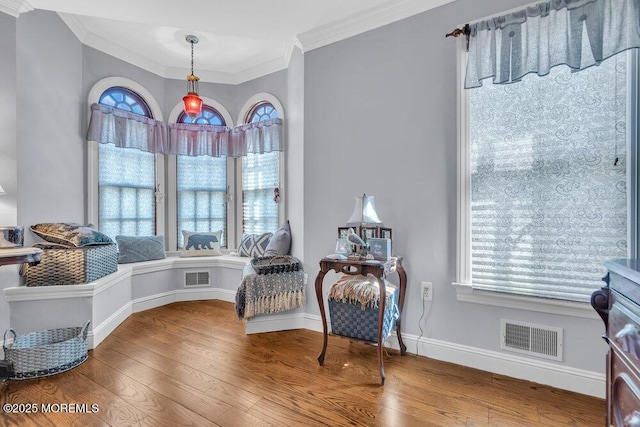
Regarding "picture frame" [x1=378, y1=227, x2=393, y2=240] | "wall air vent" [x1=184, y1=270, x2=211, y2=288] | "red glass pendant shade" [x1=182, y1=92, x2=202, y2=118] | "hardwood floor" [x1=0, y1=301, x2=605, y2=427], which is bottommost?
"hardwood floor" [x1=0, y1=301, x2=605, y2=427]

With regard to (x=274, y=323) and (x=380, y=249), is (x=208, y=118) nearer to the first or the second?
(x=274, y=323)

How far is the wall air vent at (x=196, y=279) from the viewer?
383cm

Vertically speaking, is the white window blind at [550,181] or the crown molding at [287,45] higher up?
the crown molding at [287,45]

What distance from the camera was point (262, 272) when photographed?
2.81 meters

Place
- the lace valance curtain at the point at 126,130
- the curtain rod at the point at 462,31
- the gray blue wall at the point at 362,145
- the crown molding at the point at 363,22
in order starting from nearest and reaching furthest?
1. the curtain rod at the point at 462,31
2. the gray blue wall at the point at 362,145
3. the crown molding at the point at 363,22
4. the lace valance curtain at the point at 126,130

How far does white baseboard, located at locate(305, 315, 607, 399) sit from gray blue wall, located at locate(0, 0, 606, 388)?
Result: 4 cm

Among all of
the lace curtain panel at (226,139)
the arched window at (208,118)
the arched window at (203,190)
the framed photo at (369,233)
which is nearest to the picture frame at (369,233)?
the framed photo at (369,233)

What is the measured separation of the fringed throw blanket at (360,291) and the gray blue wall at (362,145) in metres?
0.38

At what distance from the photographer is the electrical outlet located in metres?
2.37

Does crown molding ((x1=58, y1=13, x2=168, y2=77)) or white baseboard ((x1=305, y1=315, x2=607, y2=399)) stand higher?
crown molding ((x1=58, y1=13, x2=168, y2=77))

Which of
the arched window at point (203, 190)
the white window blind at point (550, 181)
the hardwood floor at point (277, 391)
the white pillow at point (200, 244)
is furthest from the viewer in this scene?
the arched window at point (203, 190)

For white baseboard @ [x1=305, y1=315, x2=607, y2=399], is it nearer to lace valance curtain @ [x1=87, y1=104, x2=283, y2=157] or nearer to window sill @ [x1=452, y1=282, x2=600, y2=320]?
window sill @ [x1=452, y1=282, x2=600, y2=320]

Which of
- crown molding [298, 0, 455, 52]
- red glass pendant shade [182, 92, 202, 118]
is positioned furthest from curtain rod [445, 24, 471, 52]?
red glass pendant shade [182, 92, 202, 118]

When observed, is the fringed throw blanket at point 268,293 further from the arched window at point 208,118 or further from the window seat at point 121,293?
the arched window at point 208,118
